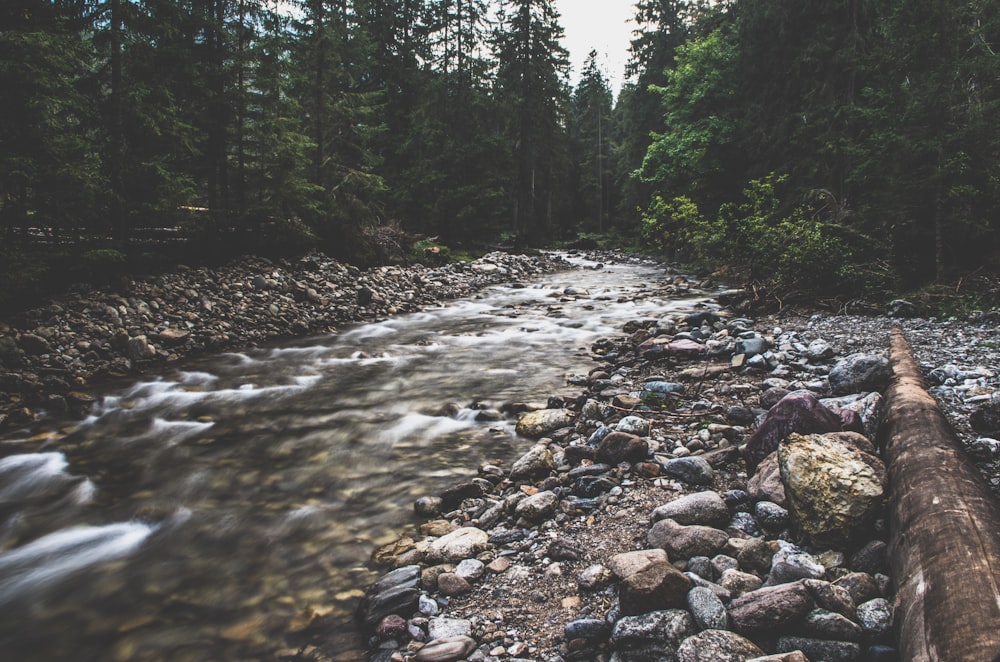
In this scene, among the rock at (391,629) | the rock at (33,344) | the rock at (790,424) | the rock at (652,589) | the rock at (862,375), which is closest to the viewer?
the rock at (652,589)

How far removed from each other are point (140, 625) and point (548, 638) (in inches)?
89.0

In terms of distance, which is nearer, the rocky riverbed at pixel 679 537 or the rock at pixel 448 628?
the rocky riverbed at pixel 679 537

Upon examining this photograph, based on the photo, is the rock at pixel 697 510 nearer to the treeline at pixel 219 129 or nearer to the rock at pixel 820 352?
the rock at pixel 820 352

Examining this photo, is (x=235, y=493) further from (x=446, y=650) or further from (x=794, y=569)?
(x=794, y=569)

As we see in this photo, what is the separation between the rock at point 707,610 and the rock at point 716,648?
0.09m

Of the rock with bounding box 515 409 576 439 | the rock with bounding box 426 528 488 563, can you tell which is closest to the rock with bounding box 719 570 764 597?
the rock with bounding box 426 528 488 563

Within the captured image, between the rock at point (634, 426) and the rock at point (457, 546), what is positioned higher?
the rock at point (634, 426)

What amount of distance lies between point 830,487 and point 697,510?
2.30 feet

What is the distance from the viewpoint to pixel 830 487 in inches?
99.3

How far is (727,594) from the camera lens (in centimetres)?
227

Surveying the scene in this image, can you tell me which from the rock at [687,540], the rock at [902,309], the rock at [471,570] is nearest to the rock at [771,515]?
the rock at [687,540]

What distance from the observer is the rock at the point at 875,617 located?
6.35ft

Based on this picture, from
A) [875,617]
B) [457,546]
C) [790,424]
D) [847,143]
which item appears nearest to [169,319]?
[457,546]

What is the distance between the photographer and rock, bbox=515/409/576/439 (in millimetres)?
5156
